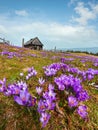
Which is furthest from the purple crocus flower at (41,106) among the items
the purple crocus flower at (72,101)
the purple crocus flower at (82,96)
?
the purple crocus flower at (82,96)

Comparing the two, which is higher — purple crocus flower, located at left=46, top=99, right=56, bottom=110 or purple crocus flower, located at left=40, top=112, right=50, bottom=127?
purple crocus flower, located at left=46, top=99, right=56, bottom=110

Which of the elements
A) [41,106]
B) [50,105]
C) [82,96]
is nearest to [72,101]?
[82,96]

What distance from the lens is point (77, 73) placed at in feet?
16.1

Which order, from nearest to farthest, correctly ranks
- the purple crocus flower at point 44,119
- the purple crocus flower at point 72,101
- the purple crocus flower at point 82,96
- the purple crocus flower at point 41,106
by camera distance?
1. the purple crocus flower at point 44,119
2. the purple crocus flower at point 41,106
3. the purple crocus flower at point 72,101
4. the purple crocus flower at point 82,96

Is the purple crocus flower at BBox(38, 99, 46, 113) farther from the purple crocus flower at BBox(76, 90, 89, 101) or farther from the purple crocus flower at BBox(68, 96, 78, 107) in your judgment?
the purple crocus flower at BBox(76, 90, 89, 101)

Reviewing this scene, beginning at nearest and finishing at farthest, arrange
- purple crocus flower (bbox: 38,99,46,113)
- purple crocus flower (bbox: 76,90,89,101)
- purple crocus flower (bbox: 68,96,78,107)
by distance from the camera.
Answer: purple crocus flower (bbox: 38,99,46,113), purple crocus flower (bbox: 68,96,78,107), purple crocus flower (bbox: 76,90,89,101)

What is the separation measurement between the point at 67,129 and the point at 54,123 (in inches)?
9.4

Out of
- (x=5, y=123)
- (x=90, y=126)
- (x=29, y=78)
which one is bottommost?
(x=90, y=126)

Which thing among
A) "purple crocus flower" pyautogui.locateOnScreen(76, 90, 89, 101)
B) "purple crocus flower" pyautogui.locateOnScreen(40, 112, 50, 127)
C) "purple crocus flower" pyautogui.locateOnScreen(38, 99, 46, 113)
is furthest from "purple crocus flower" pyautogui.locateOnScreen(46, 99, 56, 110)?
"purple crocus flower" pyautogui.locateOnScreen(76, 90, 89, 101)

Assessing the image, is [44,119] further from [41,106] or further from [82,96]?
[82,96]

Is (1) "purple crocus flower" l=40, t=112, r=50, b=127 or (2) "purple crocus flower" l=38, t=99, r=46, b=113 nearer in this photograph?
(1) "purple crocus flower" l=40, t=112, r=50, b=127

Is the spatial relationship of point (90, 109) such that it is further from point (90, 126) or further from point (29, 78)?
point (29, 78)

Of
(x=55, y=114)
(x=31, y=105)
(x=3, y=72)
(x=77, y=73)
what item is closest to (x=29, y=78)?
(x=77, y=73)

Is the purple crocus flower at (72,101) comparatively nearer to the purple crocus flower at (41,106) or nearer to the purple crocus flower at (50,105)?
the purple crocus flower at (50,105)
